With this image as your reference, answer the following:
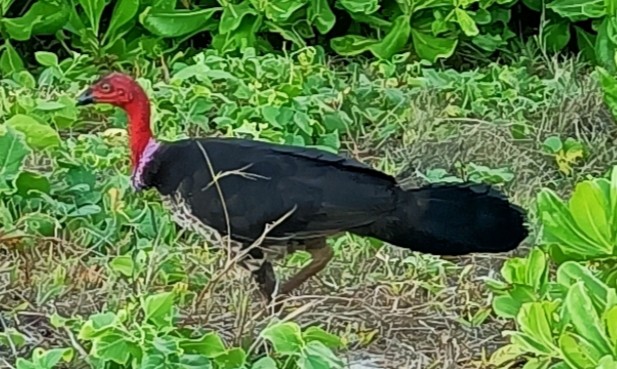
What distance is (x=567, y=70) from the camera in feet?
17.7

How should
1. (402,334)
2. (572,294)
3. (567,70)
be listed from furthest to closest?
(567,70) < (402,334) < (572,294)

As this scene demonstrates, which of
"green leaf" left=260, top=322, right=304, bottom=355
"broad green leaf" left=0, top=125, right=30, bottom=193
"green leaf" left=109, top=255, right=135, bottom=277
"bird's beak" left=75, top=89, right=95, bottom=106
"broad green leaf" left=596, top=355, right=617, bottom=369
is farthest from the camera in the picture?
"bird's beak" left=75, top=89, right=95, bottom=106

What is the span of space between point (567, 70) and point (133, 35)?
1.68 m

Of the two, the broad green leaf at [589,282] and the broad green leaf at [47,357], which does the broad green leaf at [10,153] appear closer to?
the broad green leaf at [47,357]

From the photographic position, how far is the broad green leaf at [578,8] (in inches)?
214

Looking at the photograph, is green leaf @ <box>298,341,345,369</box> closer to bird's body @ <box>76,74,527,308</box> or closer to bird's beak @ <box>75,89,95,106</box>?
bird's body @ <box>76,74,527,308</box>

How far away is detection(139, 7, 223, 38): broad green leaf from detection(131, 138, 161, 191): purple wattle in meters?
2.12

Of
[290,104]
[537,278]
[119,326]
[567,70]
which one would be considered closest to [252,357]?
[119,326]

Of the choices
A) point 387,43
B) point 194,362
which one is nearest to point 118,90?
point 194,362

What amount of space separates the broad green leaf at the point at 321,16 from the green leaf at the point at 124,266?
85.4 inches

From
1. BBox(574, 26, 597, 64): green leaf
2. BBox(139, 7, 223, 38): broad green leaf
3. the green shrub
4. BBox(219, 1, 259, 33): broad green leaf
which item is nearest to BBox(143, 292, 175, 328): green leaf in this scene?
the green shrub

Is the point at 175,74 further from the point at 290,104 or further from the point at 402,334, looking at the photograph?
the point at 402,334

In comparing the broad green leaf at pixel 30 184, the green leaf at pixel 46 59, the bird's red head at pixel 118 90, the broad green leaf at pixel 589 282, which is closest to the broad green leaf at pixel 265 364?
the broad green leaf at pixel 589 282

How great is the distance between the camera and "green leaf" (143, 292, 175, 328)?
115 inches
